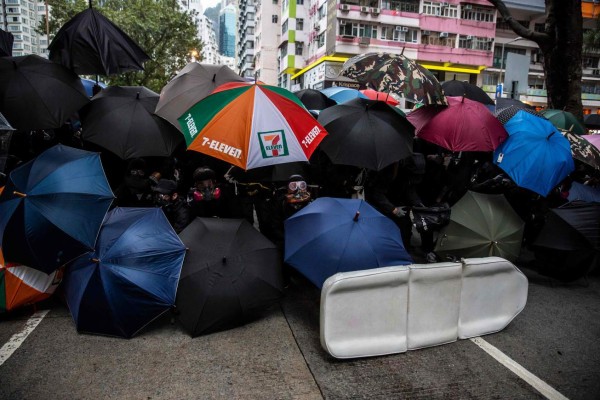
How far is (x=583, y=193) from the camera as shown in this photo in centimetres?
612

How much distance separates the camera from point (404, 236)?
6.05 metres

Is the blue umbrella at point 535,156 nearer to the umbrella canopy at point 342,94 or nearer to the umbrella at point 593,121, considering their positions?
the umbrella canopy at point 342,94

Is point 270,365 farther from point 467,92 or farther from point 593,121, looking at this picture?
point 593,121

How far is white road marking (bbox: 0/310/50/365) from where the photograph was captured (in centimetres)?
352

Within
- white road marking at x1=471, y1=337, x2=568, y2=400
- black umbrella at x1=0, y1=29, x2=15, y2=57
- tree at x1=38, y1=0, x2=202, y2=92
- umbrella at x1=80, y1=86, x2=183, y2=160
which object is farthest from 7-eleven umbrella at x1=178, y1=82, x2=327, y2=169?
tree at x1=38, y1=0, x2=202, y2=92

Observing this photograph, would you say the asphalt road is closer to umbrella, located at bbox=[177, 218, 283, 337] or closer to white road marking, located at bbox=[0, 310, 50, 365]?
white road marking, located at bbox=[0, 310, 50, 365]

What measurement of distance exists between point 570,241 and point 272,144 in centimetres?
397

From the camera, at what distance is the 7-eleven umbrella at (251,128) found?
13.7 feet

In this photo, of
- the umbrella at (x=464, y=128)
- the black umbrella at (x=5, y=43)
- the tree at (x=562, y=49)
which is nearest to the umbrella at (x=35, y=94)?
the black umbrella at (x=5, y=43)

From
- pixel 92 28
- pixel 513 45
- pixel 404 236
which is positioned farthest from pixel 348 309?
pixel 513 45

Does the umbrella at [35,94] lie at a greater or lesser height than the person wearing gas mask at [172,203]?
→ greater

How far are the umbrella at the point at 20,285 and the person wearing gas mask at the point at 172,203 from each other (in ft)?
4.71

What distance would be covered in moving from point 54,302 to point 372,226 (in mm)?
3683

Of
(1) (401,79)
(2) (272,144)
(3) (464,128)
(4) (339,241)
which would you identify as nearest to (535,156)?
(3) (464,128)
